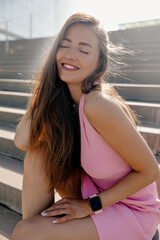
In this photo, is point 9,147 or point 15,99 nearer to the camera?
point 9,147

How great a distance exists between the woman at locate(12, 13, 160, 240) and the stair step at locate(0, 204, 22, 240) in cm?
39

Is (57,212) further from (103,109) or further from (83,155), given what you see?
(103,109)

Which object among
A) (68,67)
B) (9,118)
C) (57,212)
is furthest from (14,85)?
(57,212)

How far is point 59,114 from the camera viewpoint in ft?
4.56

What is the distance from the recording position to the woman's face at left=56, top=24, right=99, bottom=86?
1.23 metres

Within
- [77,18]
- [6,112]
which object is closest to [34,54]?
[6,112]

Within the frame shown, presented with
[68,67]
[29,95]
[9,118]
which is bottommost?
[9,118]

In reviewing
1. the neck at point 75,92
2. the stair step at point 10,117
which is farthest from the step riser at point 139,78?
the neck at point 75,92

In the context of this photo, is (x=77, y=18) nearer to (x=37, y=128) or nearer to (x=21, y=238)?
(x=37, y=128)

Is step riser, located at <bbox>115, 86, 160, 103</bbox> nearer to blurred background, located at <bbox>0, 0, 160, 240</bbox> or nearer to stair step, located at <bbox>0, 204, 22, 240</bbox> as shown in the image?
blurred background, located at <bbox>0, 0, 160, 240</bbox>

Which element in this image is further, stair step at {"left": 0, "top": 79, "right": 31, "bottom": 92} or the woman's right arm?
stair step at {"left": 0, "top": 79, "right": 31, "bottom": 92}

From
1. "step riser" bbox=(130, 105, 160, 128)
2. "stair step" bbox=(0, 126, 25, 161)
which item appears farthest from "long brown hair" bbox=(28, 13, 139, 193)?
"step riser" bbox=(130, 105, 160, 128)

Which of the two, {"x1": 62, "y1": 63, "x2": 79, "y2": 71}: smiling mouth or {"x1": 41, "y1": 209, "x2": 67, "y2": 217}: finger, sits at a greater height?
{"x1": 62, "y1": 63, "x2": 79, "y2": 71}: smiling mouth

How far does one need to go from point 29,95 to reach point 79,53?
2.11 meters
